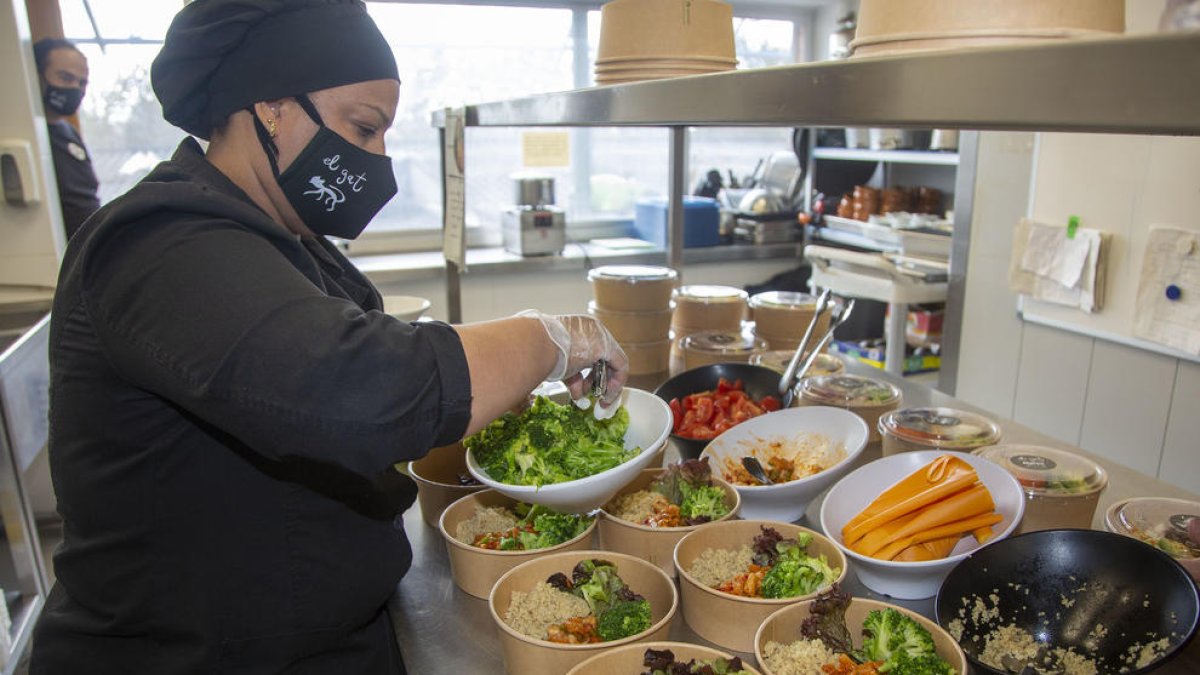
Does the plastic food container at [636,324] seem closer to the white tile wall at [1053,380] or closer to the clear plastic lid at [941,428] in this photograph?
the clear plastic lid at [941,428]

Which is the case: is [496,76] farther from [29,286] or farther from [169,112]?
[169,112]

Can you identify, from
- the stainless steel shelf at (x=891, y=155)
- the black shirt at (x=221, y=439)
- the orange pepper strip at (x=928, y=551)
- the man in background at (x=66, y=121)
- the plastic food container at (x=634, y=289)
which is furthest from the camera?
the stainless steel shelf at (x=891, y=155)

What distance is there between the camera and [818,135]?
4.81 metres

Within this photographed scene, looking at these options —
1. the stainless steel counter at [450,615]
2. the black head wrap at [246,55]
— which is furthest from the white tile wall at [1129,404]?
the black head wrap at [246,55]

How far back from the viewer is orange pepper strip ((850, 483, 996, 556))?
1.25 m

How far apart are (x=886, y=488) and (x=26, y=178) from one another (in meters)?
3.51

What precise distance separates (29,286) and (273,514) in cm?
305

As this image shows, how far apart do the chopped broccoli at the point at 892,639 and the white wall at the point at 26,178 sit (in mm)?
3654

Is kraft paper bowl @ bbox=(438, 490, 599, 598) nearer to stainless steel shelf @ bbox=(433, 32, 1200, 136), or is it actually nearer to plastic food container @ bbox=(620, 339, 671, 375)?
stainless steel shelf @ bbox=(433, 32, 1200, 136)

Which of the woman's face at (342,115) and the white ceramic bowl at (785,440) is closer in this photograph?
the woman's face at (342,115)

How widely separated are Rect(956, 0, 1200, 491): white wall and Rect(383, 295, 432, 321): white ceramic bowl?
238 cm

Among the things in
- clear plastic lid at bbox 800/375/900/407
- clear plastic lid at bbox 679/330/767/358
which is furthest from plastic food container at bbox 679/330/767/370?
clear plastic lid at bbox 800/375/900/407

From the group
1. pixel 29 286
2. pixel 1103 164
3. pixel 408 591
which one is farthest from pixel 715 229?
pixel 408 591

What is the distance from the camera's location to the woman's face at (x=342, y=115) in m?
1.16
